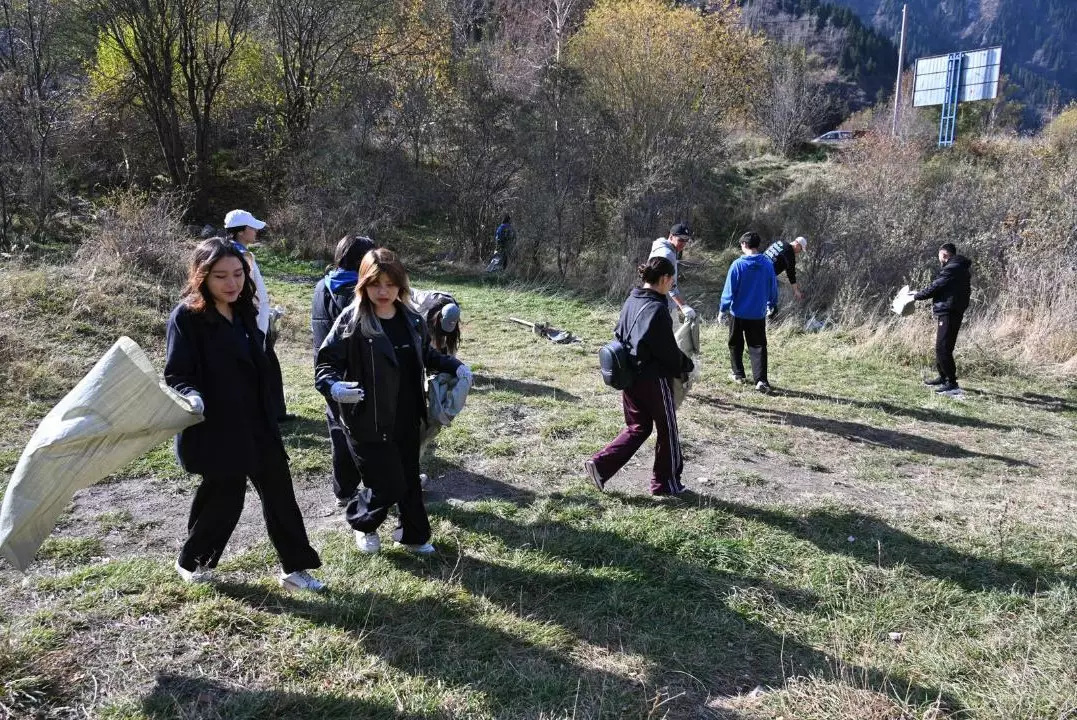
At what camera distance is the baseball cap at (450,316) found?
4.75 meters

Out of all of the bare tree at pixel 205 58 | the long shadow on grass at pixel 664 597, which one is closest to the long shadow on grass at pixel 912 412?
the long shadow on grass at pixel 664 597

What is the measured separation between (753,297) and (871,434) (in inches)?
74.1

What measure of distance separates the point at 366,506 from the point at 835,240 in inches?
480

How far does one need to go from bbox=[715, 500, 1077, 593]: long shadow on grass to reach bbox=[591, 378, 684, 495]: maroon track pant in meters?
0.39

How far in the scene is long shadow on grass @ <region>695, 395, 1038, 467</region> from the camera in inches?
251

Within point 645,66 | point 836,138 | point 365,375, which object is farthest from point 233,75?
point 836,138

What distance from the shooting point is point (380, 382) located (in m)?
3.53

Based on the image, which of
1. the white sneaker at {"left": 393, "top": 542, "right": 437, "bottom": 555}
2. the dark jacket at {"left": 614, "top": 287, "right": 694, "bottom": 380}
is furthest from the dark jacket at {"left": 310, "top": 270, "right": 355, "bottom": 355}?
the dark jacket at {"left": 614, "top": 287, "right": 694, "bottom": 380}

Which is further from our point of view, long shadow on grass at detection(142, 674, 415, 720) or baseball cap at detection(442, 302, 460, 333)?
baseball cap at detection(442, 302, 460, 333)

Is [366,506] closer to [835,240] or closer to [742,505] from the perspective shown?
[742,505]

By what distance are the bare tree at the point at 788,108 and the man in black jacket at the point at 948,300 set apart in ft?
65.0

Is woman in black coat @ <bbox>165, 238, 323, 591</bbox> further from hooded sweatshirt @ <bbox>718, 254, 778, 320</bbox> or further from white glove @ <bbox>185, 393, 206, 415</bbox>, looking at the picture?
hooded sweatshirt @ <bbox>718, 254, 778, 320</bbox>

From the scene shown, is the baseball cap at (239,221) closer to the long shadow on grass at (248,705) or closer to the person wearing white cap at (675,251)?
the person wearing white cap at (675,251)

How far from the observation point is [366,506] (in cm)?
381
